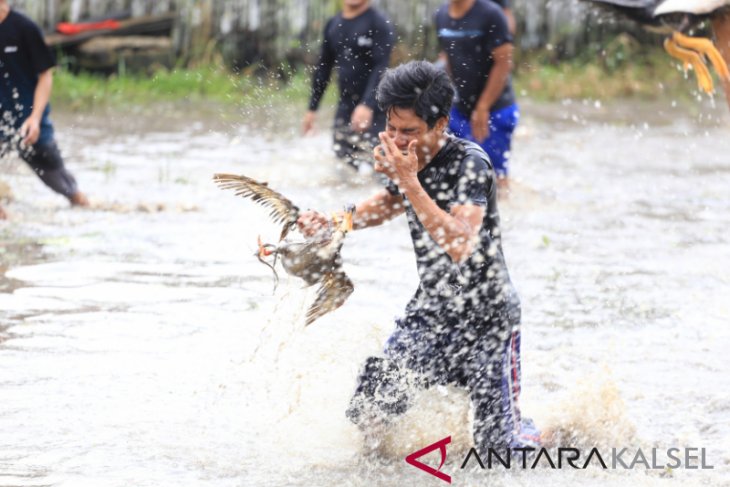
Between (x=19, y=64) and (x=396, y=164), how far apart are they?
512cm

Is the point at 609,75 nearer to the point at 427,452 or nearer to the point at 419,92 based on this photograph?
the point at 427,452

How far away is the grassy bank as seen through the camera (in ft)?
45.6

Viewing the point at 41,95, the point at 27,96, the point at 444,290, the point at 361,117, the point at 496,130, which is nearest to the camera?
the point at 444,290

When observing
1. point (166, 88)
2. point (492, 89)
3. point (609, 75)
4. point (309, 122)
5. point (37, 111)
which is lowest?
point (166, 88)

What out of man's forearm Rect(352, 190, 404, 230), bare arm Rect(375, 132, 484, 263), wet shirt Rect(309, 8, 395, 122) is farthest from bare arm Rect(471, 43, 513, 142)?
bare arm Rect(375, 132, 484, 263)

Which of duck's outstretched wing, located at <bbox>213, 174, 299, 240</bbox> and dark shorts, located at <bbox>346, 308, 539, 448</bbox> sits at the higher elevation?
duck's outstretched wing, located at <bbox>213, 174, 299, 240</bbox>

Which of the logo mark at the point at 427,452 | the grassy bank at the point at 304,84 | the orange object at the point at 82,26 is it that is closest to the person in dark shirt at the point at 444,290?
the logo mark at the point at 427,452

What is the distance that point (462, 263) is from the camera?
13.4 ft

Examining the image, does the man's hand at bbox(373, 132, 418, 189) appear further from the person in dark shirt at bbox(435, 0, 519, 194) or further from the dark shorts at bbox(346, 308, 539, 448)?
the person in dark shirt at bbox(435, 0, 519, 194)

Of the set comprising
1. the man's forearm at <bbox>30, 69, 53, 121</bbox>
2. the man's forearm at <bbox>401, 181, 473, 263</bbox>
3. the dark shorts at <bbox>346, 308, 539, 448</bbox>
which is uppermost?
the man's forearm at <bbox>401, 181, 473, 263</bbox>

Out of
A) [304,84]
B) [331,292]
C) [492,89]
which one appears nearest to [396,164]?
[331,292]

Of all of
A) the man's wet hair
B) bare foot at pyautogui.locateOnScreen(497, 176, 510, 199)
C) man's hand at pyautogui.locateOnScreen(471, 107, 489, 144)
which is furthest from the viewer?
bare foot at pyautogui.locateOnScreen(497, 176, 510, 199)

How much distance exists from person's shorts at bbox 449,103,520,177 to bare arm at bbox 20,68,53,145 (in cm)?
264

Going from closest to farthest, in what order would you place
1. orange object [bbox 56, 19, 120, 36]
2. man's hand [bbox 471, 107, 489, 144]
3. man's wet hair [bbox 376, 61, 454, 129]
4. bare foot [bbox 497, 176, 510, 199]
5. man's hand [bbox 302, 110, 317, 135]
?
man's wet hair [bbox 376, 61, 454, 129], man's hand [bbox 471, 107, 489, 144], bare foot [bbox 497, 176, 510, 199], man's hand [bbox 302, 110, 317, 135], orange object [bbox 56, 19, 120, 36]
